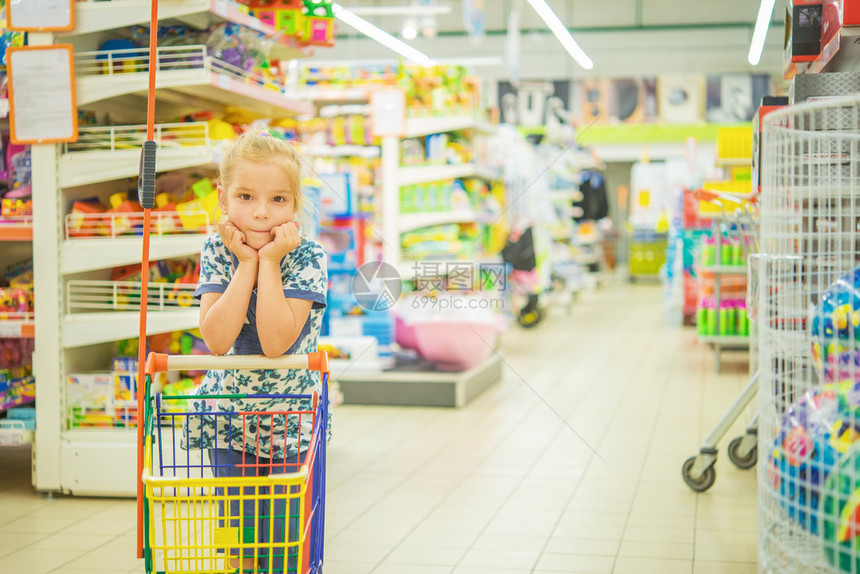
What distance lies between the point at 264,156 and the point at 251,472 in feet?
2.40

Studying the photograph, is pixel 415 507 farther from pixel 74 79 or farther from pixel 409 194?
pixel 409 194

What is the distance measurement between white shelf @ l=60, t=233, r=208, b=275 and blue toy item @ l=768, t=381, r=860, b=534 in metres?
2.42

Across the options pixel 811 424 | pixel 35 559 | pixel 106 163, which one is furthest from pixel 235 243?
pixel 106 163

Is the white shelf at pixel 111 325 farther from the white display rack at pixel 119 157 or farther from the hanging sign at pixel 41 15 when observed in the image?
the hanging sign at pixel 41 15

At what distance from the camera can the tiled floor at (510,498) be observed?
3049mm

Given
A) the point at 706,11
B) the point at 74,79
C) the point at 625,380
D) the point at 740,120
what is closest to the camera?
the point at 74,79

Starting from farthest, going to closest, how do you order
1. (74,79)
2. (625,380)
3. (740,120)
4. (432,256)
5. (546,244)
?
(740,120) < (546,244) < (432,256) < (625,380) < (74,79)

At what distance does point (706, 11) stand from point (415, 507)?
14091 millimetres

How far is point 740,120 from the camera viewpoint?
1747 centimetres

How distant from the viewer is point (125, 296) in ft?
12.6

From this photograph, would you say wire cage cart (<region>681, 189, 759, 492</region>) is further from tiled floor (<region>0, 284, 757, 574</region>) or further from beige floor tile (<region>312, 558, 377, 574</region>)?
beige floor tile (<region>312, 558, 377, 574</region>)

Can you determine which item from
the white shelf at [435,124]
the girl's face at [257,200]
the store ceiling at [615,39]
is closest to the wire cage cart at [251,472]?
the girl's face at [257,200]

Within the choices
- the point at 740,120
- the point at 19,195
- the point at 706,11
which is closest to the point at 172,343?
the point at 19,195

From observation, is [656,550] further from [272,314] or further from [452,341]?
[452,341]
